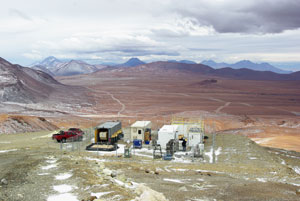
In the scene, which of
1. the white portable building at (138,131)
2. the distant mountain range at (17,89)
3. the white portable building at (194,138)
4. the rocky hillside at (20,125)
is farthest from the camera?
the distant mountain range at (17,89)

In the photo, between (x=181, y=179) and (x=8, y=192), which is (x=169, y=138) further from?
(x=8, y=192)

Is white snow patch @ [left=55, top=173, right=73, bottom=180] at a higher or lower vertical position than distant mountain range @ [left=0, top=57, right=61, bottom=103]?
lower

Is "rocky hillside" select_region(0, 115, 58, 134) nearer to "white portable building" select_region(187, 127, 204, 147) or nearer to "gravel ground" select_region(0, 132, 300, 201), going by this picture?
"white portable building" select_region(187, 127, 204, 147)

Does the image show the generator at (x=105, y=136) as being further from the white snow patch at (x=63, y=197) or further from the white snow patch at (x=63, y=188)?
the white snow patch at (x=63, y=197)

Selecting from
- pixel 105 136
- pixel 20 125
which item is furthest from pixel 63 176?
pixel 20 125

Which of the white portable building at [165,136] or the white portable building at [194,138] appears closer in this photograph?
the white portable building at [165,136]

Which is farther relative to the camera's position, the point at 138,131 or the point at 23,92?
the point at 23,92

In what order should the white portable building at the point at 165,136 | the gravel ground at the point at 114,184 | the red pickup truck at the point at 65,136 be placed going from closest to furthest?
the gravel ground at the point at 114,184 < the white portable building at the point at 165,136 < the red pickup truck at the point at 65,136

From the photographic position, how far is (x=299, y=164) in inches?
965

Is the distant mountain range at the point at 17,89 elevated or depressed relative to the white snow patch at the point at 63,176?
elevated

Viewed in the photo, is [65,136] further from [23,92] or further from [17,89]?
[23,92]

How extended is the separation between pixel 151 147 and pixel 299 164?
42.9 ft

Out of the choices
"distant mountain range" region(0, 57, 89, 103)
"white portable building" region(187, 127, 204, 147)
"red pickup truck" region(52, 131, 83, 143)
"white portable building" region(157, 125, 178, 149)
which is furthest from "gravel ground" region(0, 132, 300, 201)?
"distant mountain range" region(0, 57, 89, 103)

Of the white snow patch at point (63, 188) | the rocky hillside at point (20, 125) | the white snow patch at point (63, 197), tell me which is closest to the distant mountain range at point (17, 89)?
the rocky hillside at point (20, 125)
